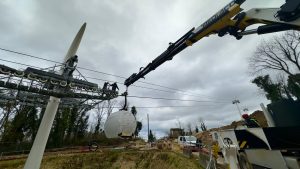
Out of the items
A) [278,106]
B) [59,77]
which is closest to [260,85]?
[278,106]

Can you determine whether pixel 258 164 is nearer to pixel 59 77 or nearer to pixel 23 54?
pixel 59 77

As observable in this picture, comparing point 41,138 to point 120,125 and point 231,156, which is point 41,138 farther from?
point 231,156

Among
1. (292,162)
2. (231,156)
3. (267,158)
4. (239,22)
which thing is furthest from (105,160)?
(239,22)

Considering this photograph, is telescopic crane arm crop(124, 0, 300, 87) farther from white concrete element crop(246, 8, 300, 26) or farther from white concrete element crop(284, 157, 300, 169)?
white concrete element crop(284, 157, 300, 169)

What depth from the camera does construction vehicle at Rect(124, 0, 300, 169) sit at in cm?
559

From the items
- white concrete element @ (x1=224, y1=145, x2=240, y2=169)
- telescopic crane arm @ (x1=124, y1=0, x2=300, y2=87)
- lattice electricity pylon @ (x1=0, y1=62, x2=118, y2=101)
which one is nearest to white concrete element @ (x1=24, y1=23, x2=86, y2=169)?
lattice electricity pylon @ (x1=0, y1=62, x2=118, y2=101)

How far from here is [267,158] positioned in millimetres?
5910

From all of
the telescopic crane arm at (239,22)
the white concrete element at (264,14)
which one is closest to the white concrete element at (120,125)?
the telescopic crane arm at (239,22)

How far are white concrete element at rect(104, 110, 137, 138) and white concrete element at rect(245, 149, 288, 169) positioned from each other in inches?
178

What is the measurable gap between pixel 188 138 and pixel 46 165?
20.9 meters

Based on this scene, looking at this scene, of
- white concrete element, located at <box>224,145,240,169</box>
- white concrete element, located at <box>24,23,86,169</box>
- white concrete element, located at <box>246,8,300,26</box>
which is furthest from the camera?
white concrete element, located at <box>24,23,86,169</box>

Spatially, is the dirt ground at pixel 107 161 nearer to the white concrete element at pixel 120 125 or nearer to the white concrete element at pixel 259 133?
the white concrete element at pixel 259 133

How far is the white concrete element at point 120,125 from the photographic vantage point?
17.8ft

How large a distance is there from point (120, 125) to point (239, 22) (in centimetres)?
612
